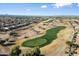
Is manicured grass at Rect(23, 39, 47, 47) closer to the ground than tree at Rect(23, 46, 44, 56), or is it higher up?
higher up

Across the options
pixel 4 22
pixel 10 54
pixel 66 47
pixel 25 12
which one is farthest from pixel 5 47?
pixel 66 47

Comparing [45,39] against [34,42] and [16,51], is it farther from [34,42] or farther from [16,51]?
[16,51]

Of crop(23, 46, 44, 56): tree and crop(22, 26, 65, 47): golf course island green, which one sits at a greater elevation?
crop(22, 26, 65, 47): golf course island green

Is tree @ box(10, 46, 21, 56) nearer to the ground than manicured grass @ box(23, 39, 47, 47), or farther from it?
nearer to the ground

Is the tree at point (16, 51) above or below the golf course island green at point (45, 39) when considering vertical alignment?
below

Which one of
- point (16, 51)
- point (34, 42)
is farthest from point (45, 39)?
point (16, 51)

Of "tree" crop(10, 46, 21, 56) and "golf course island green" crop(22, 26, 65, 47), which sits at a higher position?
"golf course island green" crop(22, 26, 65, 47)

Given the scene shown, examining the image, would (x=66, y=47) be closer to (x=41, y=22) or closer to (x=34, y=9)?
(x=41, y=22)

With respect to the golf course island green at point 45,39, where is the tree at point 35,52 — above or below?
below
